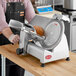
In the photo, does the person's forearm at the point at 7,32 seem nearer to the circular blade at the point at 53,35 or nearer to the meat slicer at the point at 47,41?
the meat slicer at the point at 47,41

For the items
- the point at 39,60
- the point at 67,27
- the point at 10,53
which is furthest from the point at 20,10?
the point at 67,27

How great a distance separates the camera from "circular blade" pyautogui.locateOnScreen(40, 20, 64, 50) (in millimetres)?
1980

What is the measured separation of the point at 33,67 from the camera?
1.96 metres

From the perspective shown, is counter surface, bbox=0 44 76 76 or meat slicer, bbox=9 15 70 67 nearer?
counter surface, bbox=0 44 76 76

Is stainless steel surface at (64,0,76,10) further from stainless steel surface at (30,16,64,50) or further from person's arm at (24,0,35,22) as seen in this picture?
stainless steel surface at (30,16,64,50)

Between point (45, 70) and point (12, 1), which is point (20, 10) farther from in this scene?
point (45, 70)

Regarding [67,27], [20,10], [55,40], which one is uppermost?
[20,10]

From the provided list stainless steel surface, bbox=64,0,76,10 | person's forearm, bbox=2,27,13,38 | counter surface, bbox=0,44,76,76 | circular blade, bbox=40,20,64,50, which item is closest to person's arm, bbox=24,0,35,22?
person's forearm, bbox=2,27,13,38

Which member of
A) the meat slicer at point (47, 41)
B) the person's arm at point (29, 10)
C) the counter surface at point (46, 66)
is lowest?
the counter surface at point (46, 66)

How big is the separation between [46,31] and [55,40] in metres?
0.15

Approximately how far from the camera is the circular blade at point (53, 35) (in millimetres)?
1980

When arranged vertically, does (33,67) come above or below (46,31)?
below

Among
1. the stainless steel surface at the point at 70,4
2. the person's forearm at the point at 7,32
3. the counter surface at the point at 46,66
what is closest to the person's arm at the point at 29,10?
the person's forearm at the point at 7,32

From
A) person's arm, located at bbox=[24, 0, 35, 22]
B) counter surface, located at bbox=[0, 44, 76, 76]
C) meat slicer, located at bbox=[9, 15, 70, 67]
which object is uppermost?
person's arm, located at bbox=[24, 0, 35, 22]
